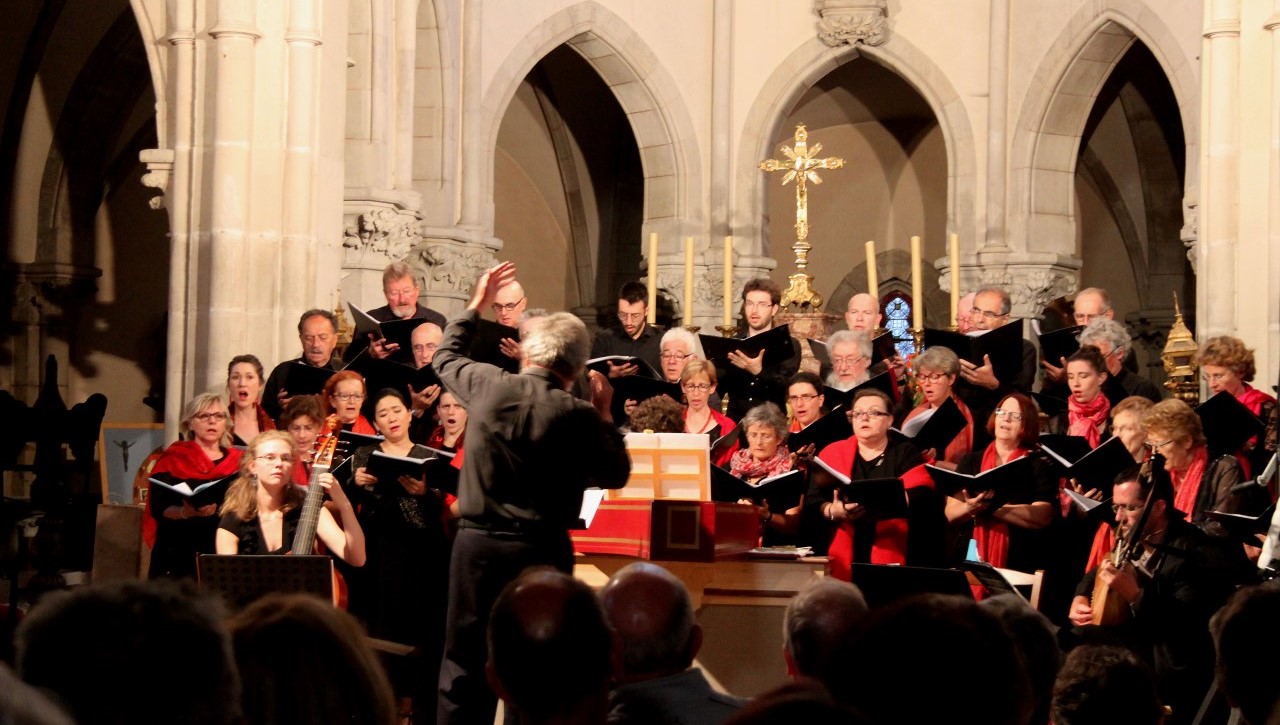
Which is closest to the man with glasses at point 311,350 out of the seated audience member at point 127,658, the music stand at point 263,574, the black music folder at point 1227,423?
the music stand at point 263,574

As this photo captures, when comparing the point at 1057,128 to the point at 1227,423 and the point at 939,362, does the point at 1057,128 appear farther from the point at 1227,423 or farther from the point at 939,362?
the point at 1227,423

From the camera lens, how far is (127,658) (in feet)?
6.72

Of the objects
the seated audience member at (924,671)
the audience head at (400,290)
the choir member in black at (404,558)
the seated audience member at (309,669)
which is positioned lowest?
the choir member in black at (404,558)

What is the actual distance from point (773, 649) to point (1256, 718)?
124 inches

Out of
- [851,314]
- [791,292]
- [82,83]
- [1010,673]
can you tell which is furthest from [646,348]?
[82,83]

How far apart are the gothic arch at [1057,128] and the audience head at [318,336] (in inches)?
317

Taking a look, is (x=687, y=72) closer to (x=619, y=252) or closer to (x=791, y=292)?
(x=619, y=252)

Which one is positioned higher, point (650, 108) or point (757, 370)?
point (650, 108)

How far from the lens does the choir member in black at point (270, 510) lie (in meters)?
6.15

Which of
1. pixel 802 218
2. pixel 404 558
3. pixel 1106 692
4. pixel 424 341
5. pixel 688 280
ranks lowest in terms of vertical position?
pixel 404 558

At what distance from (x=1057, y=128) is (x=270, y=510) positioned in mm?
10345

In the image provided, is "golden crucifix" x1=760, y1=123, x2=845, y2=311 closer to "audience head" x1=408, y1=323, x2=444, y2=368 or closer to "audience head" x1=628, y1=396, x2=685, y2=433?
"audience head" x1=408, y1=323, x2=444, y2=368

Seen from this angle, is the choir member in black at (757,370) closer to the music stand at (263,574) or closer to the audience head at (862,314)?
the audience head at (862,314)

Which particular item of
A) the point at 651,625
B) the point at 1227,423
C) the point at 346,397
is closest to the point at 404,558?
the point at 346,397
